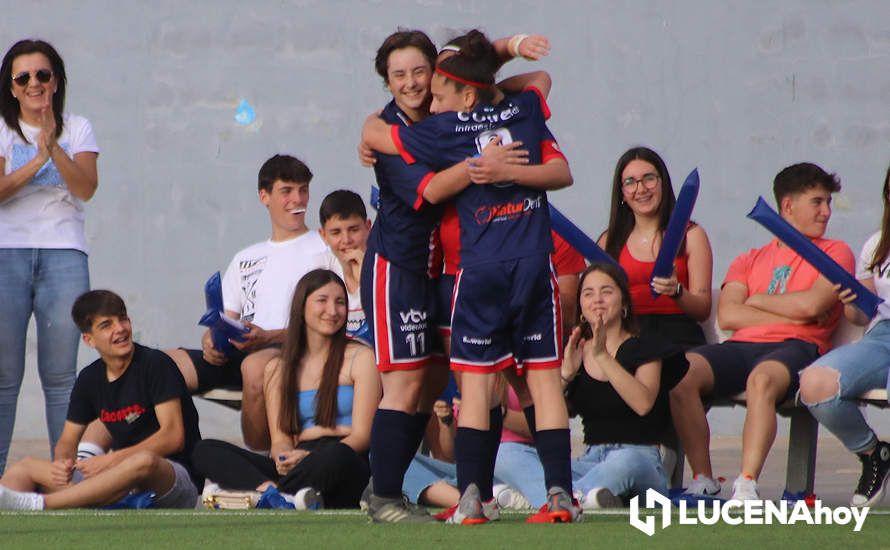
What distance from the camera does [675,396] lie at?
5656 mm

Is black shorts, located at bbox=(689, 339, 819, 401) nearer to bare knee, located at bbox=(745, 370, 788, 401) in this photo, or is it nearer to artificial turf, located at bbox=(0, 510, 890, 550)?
bare knee, located at bbox=(745, 370, 788, 401)

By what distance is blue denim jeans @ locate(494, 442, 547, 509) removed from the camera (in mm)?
5531

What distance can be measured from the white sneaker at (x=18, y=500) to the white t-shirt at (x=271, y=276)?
1338 mm

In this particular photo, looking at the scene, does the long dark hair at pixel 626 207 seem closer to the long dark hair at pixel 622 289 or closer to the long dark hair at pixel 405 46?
the long dark hair at pixel 622 289

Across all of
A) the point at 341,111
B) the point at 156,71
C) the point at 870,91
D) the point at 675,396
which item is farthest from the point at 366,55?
the point at 675,396

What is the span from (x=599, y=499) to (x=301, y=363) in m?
1.33

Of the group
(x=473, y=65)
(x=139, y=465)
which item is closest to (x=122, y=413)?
(x=139, y=465)

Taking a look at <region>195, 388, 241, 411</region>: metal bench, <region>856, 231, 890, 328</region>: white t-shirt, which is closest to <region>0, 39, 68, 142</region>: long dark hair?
<region>195, 388, 241, 411</region>: metal bench

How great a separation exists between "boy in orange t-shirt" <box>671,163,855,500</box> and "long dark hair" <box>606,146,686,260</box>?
36 centimetres

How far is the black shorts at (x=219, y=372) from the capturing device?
Result: 6.26 m

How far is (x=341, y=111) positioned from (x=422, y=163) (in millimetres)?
4353

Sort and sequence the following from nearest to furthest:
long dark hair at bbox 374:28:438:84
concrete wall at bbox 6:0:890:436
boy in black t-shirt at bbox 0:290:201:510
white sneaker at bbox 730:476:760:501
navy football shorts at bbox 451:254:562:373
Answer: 1. navy football shorts at bbox 451:254:562:373
2. long dark hair at bbox 374:28:438:84
3. white sneaker at bbox 730:476:760:501
4. boy in black t-shirt at bbox 0:290:201:510
5. concrete wall at bbox 6:0:890:436

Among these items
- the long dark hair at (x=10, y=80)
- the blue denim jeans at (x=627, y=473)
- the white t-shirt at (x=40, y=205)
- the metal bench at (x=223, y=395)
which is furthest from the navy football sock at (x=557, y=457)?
the long dark hair at (x=10, y=80)

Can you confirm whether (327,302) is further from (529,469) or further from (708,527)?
(708,527)
